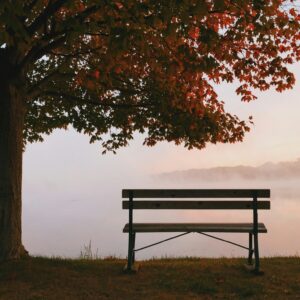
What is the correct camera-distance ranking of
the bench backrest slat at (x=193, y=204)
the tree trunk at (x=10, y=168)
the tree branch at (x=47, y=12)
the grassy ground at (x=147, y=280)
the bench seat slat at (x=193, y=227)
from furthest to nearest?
1. the tree trunk at (x=10, y=168)
2. the tree branch at (x=47, y=12)
3. the bench backrest slat at (x=193, y=204)
4. the bench seat slat at (x=193, y=227)
5. the grassy ground at (x=147, y=280)

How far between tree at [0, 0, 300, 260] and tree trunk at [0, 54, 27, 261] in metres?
0.02

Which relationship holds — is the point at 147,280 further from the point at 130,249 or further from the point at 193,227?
the point at 193,227

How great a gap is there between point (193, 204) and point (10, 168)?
4.09 metres

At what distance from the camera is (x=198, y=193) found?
8.87 m

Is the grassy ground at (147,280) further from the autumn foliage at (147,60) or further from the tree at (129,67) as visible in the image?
the autumn foliage at (147,60)

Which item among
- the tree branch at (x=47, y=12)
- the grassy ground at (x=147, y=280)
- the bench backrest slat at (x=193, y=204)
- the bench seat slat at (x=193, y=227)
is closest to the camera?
the grassy ground at (x=147, y=280)

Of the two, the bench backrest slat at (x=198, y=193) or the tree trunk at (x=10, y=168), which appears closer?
the bench backrest slat at (x=198, y=193)

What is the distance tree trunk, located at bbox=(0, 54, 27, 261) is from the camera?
33.0ft

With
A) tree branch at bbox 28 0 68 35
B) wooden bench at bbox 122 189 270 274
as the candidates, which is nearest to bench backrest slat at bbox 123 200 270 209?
wooden bench at bbox 122 189 270 274

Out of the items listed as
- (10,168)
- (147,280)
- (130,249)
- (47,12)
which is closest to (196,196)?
(130,249)

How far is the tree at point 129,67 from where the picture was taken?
785 centimetres

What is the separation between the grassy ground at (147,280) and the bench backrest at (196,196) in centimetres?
122

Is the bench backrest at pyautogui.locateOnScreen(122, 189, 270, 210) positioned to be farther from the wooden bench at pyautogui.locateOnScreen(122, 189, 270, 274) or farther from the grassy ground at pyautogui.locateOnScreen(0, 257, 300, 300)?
the grassy ground at pyautogui.locateOnScreen(0, 257, 300, 300)

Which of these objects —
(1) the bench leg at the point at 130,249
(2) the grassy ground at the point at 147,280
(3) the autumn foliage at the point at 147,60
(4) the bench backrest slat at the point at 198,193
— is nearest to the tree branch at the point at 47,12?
(3) the autumn foliage at the point at 147,60
